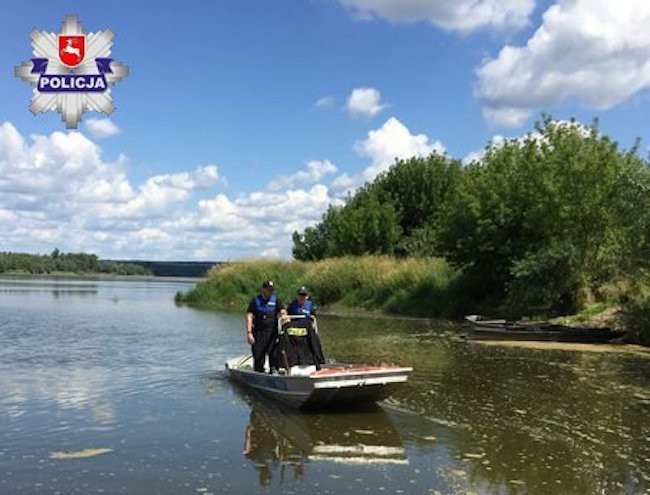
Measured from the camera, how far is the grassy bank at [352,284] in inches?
1449

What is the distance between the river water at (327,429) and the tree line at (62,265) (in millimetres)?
123732

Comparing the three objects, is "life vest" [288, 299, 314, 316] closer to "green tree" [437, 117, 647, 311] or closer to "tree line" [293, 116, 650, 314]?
"tree line" [293, 116, 650, 314]

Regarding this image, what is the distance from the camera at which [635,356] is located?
64.1 feet

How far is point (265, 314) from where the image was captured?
1333cm

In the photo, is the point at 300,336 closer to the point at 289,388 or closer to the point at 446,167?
the point at 289,388

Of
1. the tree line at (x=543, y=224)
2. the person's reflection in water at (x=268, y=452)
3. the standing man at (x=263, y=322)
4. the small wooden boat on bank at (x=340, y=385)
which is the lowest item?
the person's reflection in water at (x=268, y=452)

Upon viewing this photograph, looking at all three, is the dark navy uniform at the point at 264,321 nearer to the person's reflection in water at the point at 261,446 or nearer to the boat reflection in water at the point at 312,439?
the boat reflection in water at the point at 312,439

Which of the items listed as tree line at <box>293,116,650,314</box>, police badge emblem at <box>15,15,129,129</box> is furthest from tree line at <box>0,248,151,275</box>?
police badge emblem at <box>15,15,129,129</box>

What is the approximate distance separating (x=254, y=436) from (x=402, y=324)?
20.6 meters

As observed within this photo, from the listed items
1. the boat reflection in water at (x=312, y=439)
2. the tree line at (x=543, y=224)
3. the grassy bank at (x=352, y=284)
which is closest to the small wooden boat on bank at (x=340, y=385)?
the boat reflection in water at (x=312, y=439)

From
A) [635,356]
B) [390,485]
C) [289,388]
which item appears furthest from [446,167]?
[390,485]

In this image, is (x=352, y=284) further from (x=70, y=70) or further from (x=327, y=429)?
(x=327, y=429)

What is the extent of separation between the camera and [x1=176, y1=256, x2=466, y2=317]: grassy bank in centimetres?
3681

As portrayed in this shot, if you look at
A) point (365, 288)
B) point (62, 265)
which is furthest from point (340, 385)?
point (62, 265)
